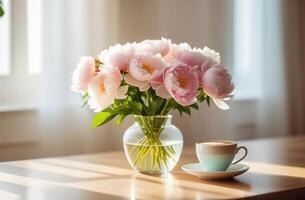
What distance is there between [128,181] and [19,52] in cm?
99

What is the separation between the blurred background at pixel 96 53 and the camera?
94.1 inches

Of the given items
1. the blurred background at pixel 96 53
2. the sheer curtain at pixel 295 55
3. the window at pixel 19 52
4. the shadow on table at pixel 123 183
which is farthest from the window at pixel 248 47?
the shadow on table at pixel 123 183

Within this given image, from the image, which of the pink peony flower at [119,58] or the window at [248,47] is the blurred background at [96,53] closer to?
the window at [248,47]

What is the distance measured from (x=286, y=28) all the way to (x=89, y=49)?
3.82 ft

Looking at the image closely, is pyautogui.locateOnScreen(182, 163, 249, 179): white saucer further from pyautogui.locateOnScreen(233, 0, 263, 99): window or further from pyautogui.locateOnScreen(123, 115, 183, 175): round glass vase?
pyautogui.locateOnScreen(233, 0, 263, 99): window

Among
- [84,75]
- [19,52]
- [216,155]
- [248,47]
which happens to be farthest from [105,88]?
[248,47]

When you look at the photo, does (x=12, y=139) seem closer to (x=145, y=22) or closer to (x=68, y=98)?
(x=68, y=98)

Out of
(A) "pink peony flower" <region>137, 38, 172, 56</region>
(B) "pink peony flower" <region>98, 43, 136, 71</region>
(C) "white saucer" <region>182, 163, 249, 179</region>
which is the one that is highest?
(A) "pink peony flower" <region>137, 38, 172, 56</region>

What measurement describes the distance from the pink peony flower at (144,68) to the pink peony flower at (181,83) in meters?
0.03

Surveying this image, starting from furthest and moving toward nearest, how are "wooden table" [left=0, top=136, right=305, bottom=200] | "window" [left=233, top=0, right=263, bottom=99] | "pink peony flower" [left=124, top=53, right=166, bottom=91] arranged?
"window" [left=233, top=0, right=263, bottom=99] → "pink peony flower" [left=124, top=53, right=166, bottom=91] → "wooden table" [left=0, top=136, right=305, bottom=200]

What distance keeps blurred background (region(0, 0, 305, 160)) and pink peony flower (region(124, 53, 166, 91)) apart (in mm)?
893

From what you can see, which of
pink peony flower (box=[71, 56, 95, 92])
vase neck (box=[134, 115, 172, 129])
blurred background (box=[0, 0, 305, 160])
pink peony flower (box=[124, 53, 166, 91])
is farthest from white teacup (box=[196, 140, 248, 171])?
blurred background (box=[0, 0, 305, 160])

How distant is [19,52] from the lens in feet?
7.86

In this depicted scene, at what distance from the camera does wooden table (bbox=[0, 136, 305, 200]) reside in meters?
1.46
